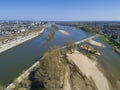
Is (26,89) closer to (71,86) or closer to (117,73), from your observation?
(71,86)

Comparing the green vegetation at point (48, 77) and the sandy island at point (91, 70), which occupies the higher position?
the green vegetation at point (48, 77)

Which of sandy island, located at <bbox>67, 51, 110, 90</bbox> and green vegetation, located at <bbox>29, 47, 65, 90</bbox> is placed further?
sandy island, located at <bbox>67, 51, 110, 90</bbox>

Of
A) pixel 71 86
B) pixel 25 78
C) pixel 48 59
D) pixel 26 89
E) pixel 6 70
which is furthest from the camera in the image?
pixel 6 70

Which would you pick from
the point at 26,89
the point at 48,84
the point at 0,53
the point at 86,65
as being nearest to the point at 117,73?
the point at 86,65

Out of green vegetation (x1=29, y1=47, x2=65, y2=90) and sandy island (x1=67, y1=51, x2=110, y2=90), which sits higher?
green vegetation (x1=29, y1=47, x2=65, y2=90)

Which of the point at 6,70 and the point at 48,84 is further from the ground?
the point at 48,84

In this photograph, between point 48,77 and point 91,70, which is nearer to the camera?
point 48,77

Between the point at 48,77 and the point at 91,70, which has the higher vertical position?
the point at 48,77

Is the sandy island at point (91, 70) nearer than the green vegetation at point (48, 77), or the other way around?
the green vegetation at point (48, 77)
